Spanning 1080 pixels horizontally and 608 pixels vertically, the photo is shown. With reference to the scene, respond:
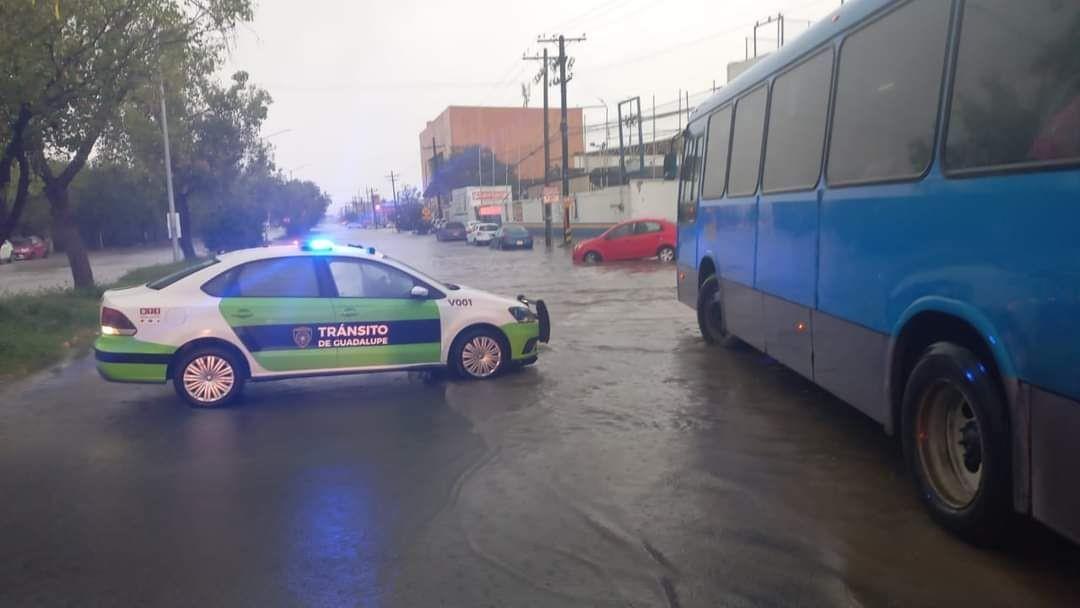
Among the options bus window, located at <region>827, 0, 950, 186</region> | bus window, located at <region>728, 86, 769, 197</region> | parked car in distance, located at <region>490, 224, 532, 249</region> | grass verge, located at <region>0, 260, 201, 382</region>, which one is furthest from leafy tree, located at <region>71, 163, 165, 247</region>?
bus window, located at <region>827, 0, 950, 186</region>

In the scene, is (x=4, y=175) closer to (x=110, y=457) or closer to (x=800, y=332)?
(x=110, y=457)

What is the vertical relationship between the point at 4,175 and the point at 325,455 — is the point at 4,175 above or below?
above

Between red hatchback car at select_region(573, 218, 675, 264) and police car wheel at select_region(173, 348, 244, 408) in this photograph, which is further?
red hatchback car at select_region(573, 218, 675, 264)

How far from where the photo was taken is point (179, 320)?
8.52m

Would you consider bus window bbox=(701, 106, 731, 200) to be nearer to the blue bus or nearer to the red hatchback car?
the blue bus

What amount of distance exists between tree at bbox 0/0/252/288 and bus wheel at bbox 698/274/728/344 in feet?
32.4

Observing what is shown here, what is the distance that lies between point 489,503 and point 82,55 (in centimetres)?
1254

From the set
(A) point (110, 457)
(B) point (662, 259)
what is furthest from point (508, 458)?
(B) point (662, 259)

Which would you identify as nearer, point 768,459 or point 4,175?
point 768,459

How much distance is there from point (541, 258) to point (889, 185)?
102 feet

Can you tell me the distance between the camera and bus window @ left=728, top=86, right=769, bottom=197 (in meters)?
8.68

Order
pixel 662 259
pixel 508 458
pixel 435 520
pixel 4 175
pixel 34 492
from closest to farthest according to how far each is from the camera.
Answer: pixel 435 520, pixel 34 492, pixel 508 458, pixel 4 175, pixel 662 259

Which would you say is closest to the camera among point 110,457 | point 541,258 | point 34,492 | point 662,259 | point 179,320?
point 34,492

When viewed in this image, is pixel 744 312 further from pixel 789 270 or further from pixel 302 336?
pixel 302 336
